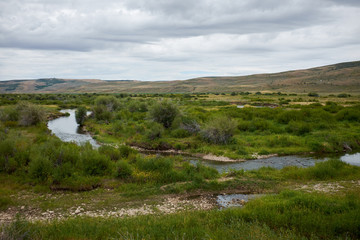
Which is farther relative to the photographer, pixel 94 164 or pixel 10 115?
pixel 10 115

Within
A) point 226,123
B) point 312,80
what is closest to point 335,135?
point 226,123

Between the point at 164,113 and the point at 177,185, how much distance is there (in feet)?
52.6

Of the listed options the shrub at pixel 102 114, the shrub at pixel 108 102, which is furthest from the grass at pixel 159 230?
the shrub at pixel 108 102

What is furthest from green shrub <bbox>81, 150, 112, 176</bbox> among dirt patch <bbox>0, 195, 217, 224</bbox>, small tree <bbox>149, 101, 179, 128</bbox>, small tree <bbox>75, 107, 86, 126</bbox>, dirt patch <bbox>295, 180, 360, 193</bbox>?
small tree <bbox>75, 107, 86, 126</bbox>

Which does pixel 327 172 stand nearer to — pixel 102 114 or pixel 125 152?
pixel 125 152

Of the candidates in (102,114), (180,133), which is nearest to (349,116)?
(180,133)

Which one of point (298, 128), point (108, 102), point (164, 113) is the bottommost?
point (298, 128)

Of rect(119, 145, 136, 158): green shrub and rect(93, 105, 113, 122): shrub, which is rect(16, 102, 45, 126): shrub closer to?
rect(93, 105, 113, 122): shrub

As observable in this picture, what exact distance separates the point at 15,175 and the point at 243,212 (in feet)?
40.5

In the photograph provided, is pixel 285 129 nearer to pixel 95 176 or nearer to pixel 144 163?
pixel 144 163

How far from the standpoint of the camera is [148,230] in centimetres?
677

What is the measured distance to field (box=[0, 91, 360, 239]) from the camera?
23.1 ft

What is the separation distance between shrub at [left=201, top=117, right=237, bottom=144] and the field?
96 mm

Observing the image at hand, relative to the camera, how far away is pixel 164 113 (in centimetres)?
2839
